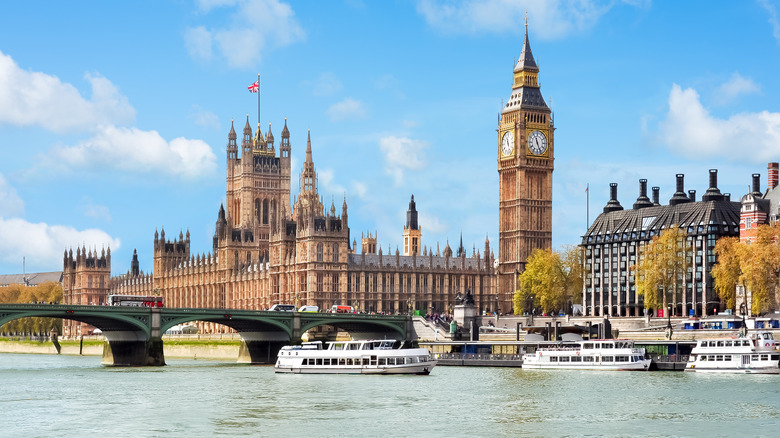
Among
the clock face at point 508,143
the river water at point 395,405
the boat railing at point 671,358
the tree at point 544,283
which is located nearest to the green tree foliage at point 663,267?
the tree at point 544,283

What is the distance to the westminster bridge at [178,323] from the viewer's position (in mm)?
100000

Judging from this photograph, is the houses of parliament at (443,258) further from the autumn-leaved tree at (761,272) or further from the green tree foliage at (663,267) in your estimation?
the autumn-leaved tree at (761,272)

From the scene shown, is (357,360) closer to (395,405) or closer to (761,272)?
(395,405)

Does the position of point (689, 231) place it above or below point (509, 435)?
above

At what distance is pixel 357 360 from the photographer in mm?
93125

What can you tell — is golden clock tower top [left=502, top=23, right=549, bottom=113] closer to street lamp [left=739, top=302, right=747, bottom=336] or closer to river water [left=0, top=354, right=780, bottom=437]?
street lamp [left=739, top=302, right=747, bottom=336]

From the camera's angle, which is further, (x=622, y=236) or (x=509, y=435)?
(x=622, y=236)

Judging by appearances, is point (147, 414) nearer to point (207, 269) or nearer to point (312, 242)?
point (312, 242)

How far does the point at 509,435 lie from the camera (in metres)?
54.7

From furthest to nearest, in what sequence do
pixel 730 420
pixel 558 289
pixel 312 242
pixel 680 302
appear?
pixel 312 242
pixel 558 289
pixel 680 302
pixel 730 420

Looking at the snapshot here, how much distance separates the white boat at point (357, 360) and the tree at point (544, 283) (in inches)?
1850

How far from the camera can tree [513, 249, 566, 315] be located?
140m

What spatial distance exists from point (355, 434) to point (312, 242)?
329ft

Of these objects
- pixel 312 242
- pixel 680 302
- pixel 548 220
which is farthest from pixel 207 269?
pixel 680 302
